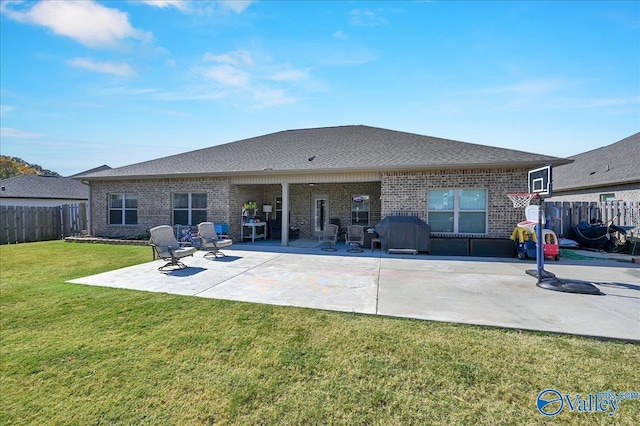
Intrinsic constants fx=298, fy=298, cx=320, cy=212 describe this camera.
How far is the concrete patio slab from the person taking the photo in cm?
447

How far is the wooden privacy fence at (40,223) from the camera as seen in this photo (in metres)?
14.3

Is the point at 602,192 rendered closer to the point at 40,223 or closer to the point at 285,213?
the point at 285,213

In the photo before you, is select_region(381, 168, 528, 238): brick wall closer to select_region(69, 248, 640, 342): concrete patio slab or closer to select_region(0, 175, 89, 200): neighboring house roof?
select_region(69, 248, 640, 342): concrete patio slab

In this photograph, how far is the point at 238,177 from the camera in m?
13.0

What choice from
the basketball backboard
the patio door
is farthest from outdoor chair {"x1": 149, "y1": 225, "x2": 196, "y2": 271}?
the basketball backboard

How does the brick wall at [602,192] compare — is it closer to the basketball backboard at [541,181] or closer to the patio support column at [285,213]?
the basketball backboard at [541,181]

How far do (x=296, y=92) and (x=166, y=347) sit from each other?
1006 cm

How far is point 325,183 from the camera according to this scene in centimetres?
1430

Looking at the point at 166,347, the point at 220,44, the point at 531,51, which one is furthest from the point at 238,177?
the point at 531,51

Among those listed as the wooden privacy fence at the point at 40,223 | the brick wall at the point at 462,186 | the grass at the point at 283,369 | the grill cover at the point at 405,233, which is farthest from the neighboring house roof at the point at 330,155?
the grass at the point at 283,369

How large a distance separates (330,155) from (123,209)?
35.3 ft

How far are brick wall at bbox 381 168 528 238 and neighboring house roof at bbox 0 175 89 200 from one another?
21.7 meters

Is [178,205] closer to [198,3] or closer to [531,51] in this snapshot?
[198,3]

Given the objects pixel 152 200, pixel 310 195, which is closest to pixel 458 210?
pixel 310 195
